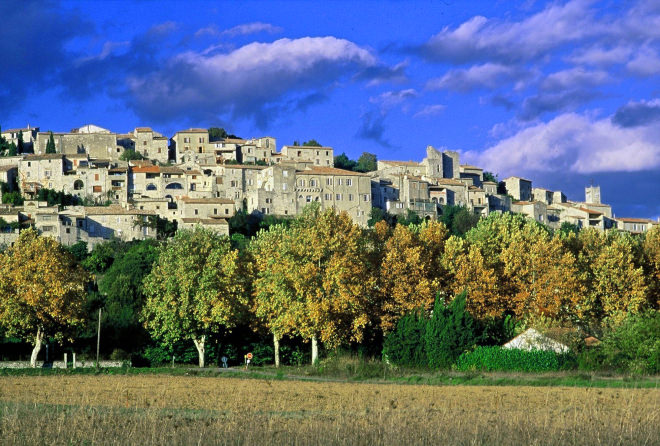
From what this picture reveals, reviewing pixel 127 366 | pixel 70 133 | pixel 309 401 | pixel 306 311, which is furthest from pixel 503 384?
pixel 70 133

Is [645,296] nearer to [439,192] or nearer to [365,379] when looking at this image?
[365,379]

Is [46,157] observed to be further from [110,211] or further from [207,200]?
[207,200]

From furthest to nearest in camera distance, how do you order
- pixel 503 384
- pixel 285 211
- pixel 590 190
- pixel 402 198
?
pixel 590 190, pixel 402 198, pixel 285 211, pixel 503 384

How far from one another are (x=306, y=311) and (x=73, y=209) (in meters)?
65.8

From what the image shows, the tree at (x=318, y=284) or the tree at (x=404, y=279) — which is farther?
the tree at (x=404, y=279)

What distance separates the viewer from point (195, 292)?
53.4 m

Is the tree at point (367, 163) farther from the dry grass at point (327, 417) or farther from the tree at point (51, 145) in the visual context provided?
the dry grass at point (327, 417)

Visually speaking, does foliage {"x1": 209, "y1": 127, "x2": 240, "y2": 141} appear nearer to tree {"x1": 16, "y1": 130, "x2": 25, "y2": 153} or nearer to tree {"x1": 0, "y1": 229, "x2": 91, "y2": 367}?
tree {"x1": 16, "y1": 130, "x2": 25, "y2": 153}

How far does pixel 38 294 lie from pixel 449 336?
2373cm

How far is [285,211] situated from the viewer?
390 ft

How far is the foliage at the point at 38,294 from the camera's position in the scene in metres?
51.7

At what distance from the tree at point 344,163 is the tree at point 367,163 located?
0.98 metres

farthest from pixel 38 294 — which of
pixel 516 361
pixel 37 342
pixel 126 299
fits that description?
pixel 516 361

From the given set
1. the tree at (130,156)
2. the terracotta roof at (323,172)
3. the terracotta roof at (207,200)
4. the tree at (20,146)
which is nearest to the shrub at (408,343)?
the terracotta roof at (207,200)
